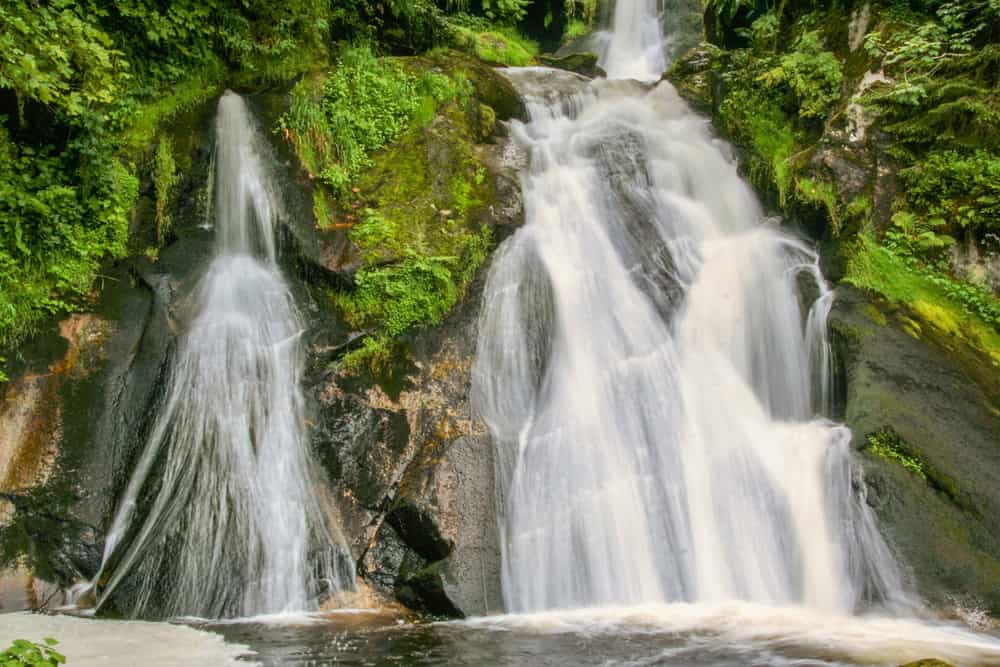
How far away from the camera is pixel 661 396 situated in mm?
6840

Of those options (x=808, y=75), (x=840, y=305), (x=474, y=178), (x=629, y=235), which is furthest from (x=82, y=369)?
(x=808, y=75)

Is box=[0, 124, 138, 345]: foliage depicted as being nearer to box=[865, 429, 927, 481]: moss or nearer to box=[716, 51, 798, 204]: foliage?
box=[865, 429, 927, 481]: moss

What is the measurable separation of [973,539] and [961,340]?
2.49 metres

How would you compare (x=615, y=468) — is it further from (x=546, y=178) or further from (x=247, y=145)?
(x=247, y=145)

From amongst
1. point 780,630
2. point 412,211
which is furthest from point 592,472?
point 412,211

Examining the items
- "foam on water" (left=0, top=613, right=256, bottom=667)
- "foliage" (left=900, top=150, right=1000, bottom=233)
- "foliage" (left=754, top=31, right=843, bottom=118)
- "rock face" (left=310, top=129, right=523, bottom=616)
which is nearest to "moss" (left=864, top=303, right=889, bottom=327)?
"foliage" (left=900, top=150, right=1000, bottom=233)

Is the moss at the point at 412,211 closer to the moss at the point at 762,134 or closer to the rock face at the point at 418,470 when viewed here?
the rock face at the point at 418,470

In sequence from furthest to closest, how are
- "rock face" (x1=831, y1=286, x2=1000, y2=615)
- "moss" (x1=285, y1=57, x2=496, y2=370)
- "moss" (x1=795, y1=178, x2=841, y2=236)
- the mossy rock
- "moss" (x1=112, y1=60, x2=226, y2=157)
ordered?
the mossy rock
"moss" (x1=795, y1=178, x2=841, y2=236)
"moss" (x1=112, y1=60, x2=226, y2=157)
"moss" (x1=285, y1=57, x2=496, y2=370)
"rock face" (x1=831, y1=286, x2=1000, y2=615)

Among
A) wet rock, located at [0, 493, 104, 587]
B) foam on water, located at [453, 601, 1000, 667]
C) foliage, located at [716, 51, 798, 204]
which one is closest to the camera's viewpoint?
foam on water, located at [453, 601, 1000, 667]

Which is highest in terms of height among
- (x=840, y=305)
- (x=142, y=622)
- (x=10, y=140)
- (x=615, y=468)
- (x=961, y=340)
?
(x=10, y=140)

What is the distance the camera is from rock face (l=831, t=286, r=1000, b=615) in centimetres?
523

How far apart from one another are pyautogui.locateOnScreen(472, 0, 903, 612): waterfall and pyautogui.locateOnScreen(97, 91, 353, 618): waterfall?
6.25 feet

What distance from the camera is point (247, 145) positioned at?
312 inches

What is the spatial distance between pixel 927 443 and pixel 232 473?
6.40 metres
